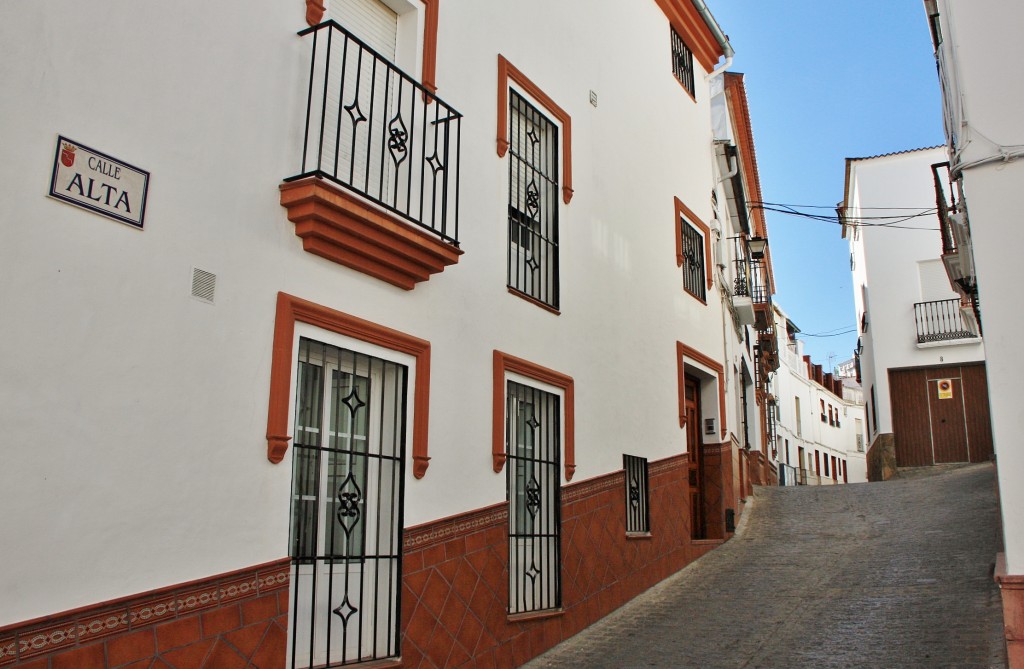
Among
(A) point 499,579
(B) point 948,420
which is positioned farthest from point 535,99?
(B) point 948,420

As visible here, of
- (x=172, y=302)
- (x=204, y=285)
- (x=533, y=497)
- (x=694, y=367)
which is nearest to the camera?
(x=172, y=302)

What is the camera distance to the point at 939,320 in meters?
22.0

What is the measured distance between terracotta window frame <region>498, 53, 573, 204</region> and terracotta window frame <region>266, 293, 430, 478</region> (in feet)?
7.79

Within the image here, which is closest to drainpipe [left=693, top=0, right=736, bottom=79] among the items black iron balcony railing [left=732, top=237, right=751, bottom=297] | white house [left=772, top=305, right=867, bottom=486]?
black iron balcony railing [left=732, top=237, right=751, bottom=297]

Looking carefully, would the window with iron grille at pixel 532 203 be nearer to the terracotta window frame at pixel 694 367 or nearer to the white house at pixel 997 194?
the white house at pixel 997 194

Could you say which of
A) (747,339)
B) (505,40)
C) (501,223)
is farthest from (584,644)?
(747,339)

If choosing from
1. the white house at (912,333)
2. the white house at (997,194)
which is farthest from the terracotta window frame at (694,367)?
the white house at (912,333)

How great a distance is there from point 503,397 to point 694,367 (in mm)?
5582

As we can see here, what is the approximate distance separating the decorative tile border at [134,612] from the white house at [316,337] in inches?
0.5

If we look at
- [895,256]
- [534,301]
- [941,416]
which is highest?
[895,256]

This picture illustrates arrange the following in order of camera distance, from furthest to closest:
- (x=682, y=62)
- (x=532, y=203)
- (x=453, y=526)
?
(x=682, y=62) → (x=532, y=203) → (x=453, y=526)

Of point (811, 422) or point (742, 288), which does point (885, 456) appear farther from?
point (811, 422)

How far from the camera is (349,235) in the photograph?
575 cm

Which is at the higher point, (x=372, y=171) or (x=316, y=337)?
(x=372, y=171)
